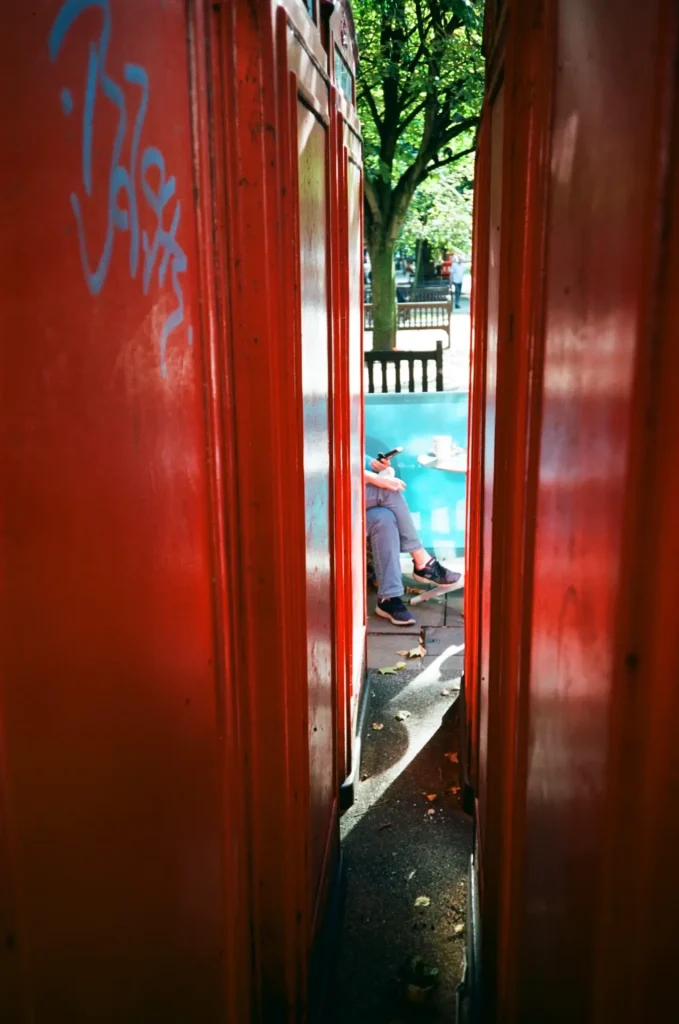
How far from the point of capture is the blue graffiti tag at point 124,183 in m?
1.27

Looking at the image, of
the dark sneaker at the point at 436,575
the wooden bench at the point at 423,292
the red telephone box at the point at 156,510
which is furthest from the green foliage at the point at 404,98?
the wooden bench at the point at 423,292

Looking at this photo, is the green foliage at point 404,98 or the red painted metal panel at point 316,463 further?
the green foliage at point 404,98

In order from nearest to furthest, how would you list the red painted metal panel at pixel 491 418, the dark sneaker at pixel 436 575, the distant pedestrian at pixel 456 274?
the red painted metal panel at pixel 491 418 → the dark sneaker at pixel 436 575 → the distant pedestrian at pixel 456 274

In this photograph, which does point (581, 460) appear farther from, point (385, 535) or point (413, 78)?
point (413, 78)

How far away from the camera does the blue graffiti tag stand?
1272 millimetres

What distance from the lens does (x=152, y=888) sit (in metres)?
1.61

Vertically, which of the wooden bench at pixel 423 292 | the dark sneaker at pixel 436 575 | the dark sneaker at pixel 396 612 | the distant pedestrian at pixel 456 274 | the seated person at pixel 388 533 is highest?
the distant pedestrian at pixel 456 274

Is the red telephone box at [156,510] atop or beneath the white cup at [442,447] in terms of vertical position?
atop

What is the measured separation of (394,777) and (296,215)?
9.07 feet

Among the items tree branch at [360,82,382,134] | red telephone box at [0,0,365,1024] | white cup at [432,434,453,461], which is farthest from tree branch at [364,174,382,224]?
red telephone box at [0,0,365,1024]

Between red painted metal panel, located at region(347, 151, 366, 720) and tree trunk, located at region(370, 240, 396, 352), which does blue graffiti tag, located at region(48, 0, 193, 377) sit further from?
tree trunk, located at region(370, 240, 396, 352)

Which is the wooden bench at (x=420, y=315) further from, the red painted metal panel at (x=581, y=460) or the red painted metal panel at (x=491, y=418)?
the red painted metal panel at (x=581, y=460)

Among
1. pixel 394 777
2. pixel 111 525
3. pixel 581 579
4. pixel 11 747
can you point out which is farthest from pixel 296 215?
pixel 394 777

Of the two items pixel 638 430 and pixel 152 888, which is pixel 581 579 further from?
pixel 152 888
